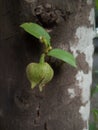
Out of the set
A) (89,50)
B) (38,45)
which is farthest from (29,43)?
(89,50)

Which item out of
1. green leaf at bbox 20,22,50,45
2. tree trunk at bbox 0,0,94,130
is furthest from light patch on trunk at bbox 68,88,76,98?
green leaf at bbox 20,22,50,45

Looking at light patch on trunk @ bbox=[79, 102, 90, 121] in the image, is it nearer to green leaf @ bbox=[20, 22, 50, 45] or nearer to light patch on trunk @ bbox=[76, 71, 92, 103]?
light patch on trunk @ bbox=[76, 71, 92, 103]

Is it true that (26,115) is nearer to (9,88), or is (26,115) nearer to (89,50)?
(9,88)

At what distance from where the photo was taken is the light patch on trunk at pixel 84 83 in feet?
2.09

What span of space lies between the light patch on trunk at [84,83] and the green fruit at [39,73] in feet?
0.26

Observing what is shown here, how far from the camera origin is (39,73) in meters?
0.56

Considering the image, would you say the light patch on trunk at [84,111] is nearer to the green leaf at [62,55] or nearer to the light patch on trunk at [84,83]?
the light patch on trunk at [84,83]

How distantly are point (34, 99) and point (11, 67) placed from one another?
0.07 meters

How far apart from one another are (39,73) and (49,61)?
0.15 ft

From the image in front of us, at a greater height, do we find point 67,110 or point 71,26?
point 71,26

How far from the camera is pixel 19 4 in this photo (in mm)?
600

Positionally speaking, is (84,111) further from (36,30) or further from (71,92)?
(36,30)

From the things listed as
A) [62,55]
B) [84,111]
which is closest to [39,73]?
[62,55]

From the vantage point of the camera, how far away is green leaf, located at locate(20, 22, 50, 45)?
1.85 feet
